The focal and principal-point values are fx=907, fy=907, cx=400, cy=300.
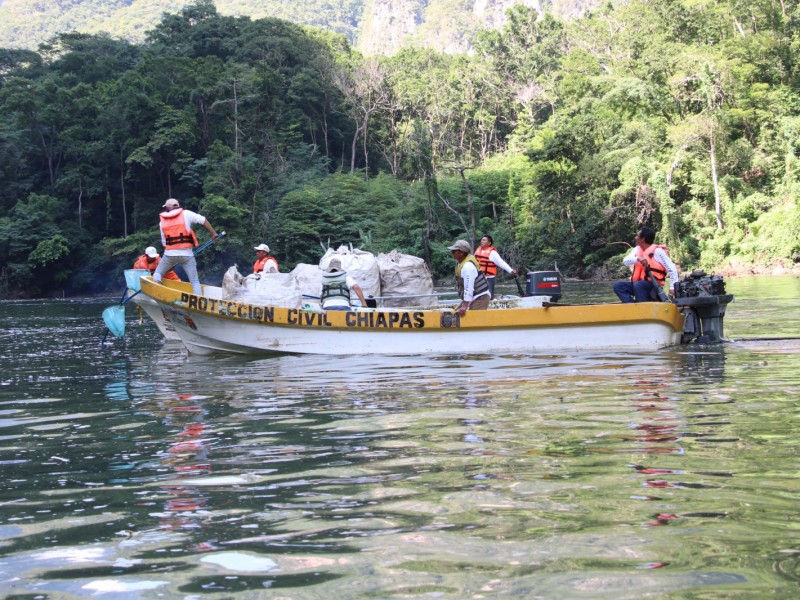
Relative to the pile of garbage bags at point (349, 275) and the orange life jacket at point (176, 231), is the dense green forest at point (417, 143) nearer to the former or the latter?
the pile of garbage bags at point (349, 275)

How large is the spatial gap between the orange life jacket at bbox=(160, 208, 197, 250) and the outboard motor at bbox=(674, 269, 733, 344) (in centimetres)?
678

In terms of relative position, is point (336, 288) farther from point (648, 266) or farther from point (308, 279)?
point (648, 266)

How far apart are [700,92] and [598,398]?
3923cm

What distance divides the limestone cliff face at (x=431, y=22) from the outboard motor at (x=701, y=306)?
4995 inches

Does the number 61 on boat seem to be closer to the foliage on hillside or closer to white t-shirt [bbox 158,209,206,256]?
white t-shirt [bbox 158,209,206,256]

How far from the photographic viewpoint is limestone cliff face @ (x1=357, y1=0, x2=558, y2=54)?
15675 cm

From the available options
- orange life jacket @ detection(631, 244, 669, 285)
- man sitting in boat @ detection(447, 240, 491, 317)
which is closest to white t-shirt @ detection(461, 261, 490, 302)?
man sitting in boat @ detection(447, 240, 491, 317)

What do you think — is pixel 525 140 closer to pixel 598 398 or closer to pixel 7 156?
pixel 7 156

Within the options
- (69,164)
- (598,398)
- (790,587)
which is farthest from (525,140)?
(790,587)

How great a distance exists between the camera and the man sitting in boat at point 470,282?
11383 mm

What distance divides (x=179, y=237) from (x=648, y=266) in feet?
21.4

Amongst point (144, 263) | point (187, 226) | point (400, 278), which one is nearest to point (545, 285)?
point (400, 278)

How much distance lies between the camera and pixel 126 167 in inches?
2169

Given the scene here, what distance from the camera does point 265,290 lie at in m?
13.6
